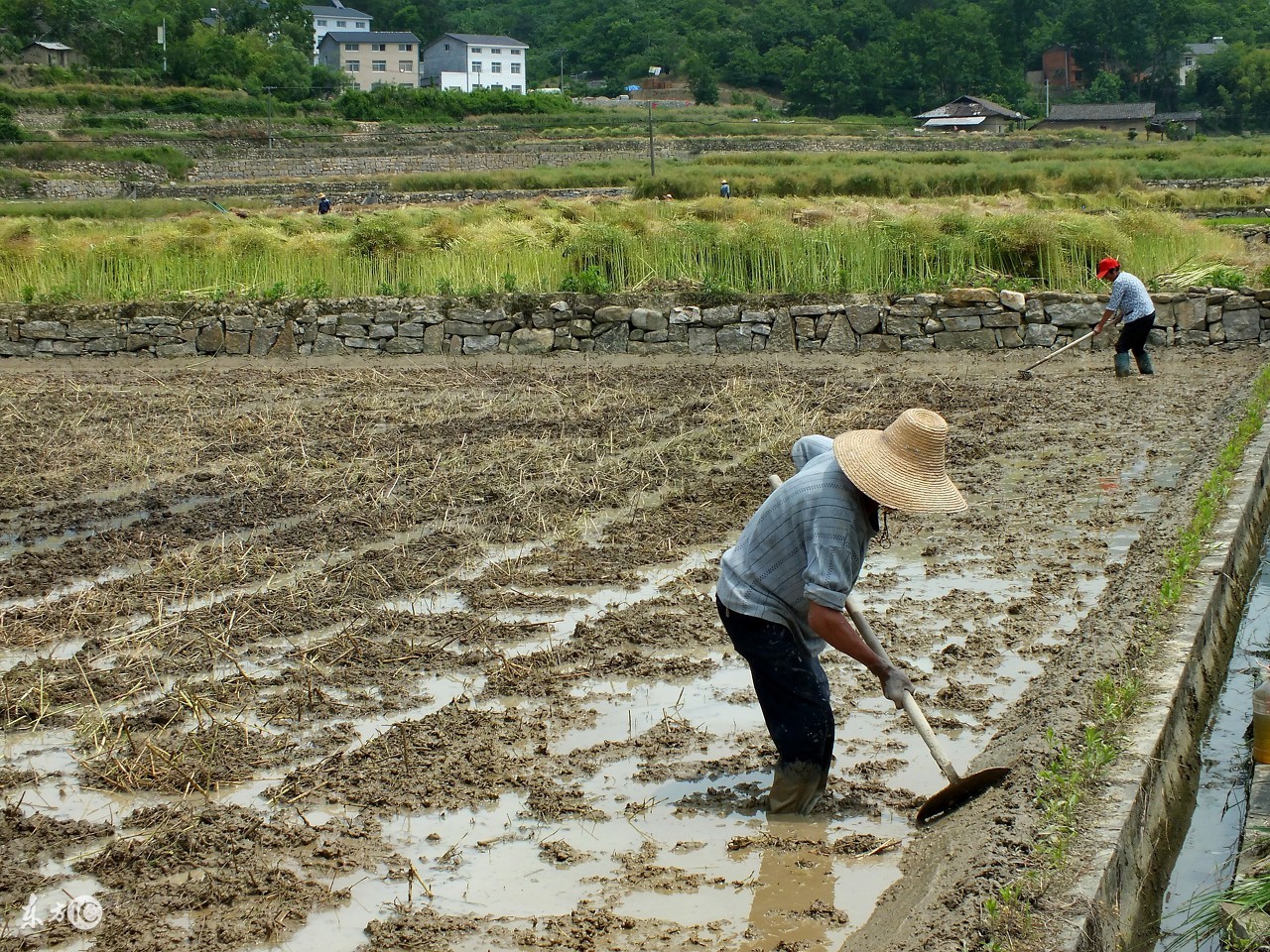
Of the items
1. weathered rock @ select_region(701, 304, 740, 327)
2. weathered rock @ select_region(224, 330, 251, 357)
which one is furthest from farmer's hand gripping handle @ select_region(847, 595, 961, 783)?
weathered rock @ select_region(224, 330, 251, 357)

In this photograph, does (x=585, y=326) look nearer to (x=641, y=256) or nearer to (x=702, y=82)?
(x=641, y=256)

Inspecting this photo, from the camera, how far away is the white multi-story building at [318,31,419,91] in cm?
Result: 10162

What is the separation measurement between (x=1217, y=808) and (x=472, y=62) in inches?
4149

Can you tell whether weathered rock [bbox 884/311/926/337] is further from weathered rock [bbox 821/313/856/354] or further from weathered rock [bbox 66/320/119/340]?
weathered rock [bbox 66/320/119/340]

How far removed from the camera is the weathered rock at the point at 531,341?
1556 cm

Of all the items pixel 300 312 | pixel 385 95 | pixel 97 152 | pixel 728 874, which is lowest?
pixel 728 874

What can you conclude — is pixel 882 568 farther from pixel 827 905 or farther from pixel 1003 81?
pixel 1003 81

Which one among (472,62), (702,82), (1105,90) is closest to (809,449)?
(702,82)

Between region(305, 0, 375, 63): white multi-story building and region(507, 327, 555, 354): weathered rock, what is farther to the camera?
region(305, 0, 375, 63): white multi-story building

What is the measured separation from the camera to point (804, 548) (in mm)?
3965

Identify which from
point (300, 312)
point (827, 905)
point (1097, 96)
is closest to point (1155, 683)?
point (827, 905)

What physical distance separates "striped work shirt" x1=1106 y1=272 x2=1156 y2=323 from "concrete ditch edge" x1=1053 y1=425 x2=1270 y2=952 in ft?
21.0

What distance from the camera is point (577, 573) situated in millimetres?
6637

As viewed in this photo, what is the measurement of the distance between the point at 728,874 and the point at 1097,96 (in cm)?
10612
